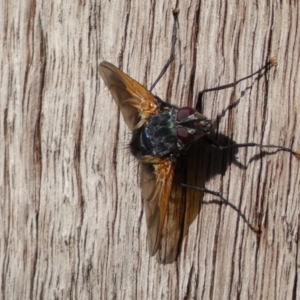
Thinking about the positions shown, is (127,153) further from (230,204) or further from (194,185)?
(230,204)

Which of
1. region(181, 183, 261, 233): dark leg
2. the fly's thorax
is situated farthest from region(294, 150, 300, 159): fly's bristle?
the fly's thorax

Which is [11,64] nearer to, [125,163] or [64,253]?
[125,163]

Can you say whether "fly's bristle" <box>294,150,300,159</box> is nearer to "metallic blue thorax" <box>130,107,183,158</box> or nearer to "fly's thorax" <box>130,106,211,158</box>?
"fly's thorax" <box>130,106,211,158</box>

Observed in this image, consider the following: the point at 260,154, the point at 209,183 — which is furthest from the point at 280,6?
the point at 209,183

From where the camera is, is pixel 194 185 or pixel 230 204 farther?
pixel 194 185

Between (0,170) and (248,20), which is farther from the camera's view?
(0,170)

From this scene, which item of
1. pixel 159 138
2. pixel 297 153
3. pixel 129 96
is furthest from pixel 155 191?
pixel 297 153

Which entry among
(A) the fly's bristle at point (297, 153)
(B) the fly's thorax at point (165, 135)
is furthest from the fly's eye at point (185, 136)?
(A) the fly's bristle at point (297, 153)

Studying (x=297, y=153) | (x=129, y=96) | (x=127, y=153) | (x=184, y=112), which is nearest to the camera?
(x=297, y=153)
